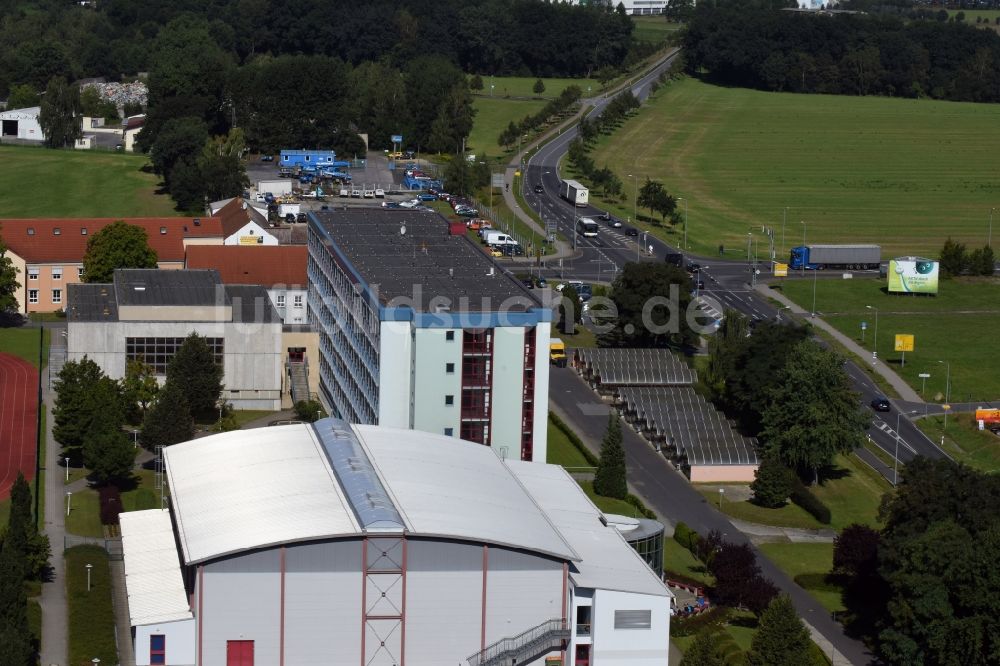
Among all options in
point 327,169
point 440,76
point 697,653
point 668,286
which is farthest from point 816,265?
point 697,653

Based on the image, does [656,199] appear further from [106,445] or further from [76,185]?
[106,445]

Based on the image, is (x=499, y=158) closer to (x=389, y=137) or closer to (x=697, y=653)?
(x=389, y=137)

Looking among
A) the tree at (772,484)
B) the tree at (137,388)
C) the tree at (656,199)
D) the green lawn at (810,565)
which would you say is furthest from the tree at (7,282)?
the tree at (656,199)

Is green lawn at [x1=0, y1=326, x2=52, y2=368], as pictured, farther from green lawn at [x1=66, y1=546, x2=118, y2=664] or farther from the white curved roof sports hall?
the white curved roof sports hall

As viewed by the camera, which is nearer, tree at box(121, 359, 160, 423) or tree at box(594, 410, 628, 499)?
tree at box(594, 410, 628, 499)

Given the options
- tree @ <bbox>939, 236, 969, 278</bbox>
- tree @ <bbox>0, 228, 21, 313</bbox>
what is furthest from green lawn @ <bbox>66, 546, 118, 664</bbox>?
tree @ <bbox>939, 236, 969, 278</bbox>

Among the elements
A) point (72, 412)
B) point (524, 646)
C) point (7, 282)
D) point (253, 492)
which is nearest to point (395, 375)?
point (72, 412)
